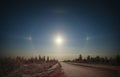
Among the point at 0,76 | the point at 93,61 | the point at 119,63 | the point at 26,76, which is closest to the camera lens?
the point at 0,76

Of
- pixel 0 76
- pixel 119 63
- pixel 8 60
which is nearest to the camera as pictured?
pixel 0 76

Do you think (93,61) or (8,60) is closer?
(8,60)

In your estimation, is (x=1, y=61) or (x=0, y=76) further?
(x=1, y=61)

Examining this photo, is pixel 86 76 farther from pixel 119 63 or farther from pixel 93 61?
pixel 93 61

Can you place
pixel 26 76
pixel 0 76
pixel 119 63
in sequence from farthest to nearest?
pixel 119 63 < pixel 26 76 < pixel 0 76

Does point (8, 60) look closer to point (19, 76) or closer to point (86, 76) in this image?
point (19, 76)

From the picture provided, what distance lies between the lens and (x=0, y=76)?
1216cm

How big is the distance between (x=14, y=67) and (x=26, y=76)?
1.74 metres

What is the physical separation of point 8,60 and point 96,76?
666cm

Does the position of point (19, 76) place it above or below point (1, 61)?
below

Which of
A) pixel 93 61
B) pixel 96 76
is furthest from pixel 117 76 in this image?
pixel 93 61

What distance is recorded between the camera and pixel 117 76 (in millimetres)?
13758

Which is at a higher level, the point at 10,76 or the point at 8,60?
the point at 8,60

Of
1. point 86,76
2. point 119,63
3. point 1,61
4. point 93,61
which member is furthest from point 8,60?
point 93,61
